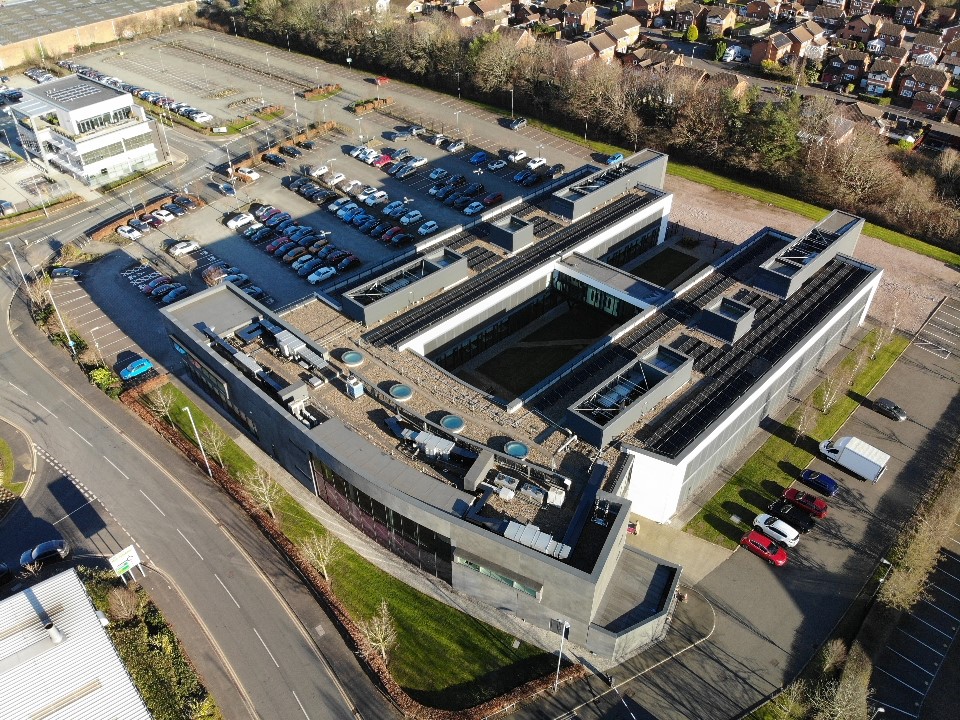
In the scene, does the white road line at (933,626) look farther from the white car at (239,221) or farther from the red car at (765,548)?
the white car at (239,221)

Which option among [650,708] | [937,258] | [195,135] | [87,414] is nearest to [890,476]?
[650,708]

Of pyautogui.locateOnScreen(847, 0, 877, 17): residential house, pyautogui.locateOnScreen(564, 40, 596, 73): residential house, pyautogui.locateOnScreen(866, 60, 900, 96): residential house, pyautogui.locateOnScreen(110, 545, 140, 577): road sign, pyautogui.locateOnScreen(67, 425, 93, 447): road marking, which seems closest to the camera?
pyautogui.locateOnScreen(110, 545, 140, 577): road sign

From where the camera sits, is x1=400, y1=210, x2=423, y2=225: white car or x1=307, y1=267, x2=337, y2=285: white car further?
→ x1=400, y1=210, x2=423, y2=225: white car

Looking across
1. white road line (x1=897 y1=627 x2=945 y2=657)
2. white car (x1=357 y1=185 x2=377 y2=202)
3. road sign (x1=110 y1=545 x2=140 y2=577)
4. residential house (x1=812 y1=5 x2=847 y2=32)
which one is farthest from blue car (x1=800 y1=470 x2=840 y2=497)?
residential house (x1=812 y1=5 x2=847 y2=32)

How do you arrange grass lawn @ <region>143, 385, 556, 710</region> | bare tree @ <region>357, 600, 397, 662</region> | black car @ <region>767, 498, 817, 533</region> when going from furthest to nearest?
black car @ <region>767, 498, 817, 533</region>
bare tree @ <region>357, 600, 397, 662</region>
grass lawn @ <region>143, 385, 556, 710</region>

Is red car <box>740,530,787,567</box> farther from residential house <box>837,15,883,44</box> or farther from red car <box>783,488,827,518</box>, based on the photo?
residential house <box>837,15,883,44</box>

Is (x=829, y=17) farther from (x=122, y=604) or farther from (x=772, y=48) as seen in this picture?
(x=122, y=604)
